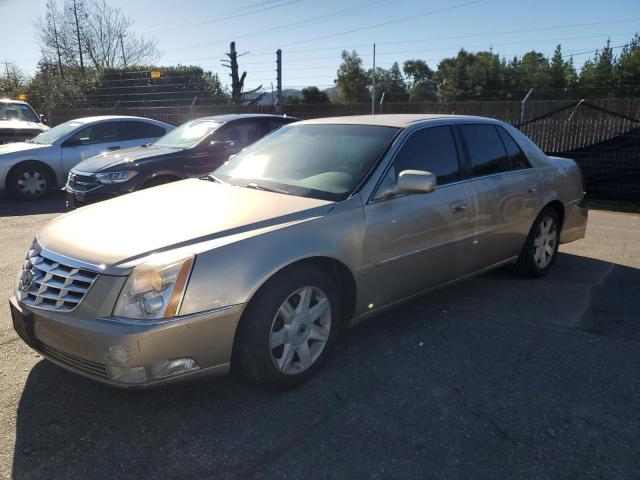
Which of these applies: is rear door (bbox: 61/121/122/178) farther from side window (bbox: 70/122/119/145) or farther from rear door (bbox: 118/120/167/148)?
rear door (bbox: 118/120/167/148)

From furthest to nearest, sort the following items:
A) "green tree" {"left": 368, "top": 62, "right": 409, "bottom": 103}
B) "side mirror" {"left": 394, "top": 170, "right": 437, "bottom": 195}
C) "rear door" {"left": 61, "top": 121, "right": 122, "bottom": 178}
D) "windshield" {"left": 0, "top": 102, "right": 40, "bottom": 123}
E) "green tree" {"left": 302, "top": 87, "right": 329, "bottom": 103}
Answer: "green tree" {"left": 368, "top": 62, "right": 409, "bottom": 103} → "green tree" {"left": 302, "top": 87, "right": 329, "bottom": 103} → "windshield" {"left": 0, "top": 102, "right": 40, "bottom": 123} → "rear door" {"left": 61, "top": 121, "right": 122, "bottom": 178} → "side mirror" {"left": 394, "top": 170, "right": 437, "bottom": 195}

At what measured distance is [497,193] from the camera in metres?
4.46

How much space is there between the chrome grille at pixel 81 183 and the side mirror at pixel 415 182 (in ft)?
17.7

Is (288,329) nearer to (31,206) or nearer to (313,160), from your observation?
(313,160)

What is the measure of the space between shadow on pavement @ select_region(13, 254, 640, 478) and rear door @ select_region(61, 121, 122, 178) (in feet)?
24.2

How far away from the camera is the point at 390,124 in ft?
13.4

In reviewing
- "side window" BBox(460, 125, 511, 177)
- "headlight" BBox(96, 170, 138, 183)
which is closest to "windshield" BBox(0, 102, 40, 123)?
"headlight" BBox(96, 170, 138, 183)

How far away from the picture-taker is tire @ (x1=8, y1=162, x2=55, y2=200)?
31.3ft

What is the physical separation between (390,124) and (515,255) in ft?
5.99

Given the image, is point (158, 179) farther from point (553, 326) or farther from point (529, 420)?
point (529, 420)

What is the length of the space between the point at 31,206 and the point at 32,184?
0.58 metres

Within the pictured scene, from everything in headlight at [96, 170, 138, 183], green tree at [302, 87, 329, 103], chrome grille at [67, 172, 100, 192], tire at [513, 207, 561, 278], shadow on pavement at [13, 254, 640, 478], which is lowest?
shadow on pavement at [13, 254, 640, 478]

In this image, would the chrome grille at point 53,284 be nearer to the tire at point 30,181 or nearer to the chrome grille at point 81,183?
the chrome grille at point 81,183

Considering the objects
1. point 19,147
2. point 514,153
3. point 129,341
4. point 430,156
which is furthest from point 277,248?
point 19,147
